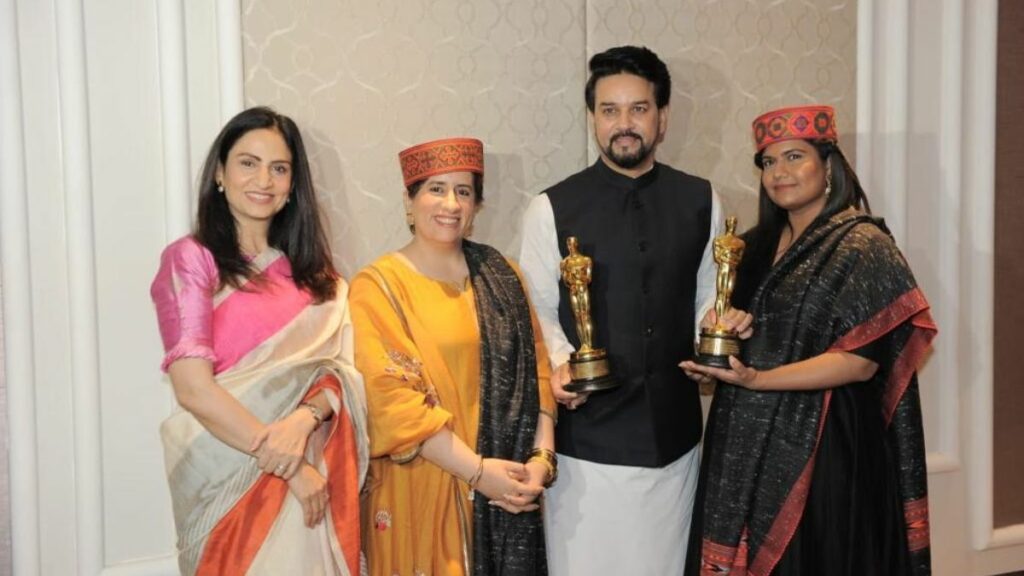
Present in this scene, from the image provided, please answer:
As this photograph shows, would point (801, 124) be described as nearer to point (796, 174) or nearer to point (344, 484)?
point (796, 174)

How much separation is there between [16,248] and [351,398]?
1.02 meters

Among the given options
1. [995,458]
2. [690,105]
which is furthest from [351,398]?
[995,458]

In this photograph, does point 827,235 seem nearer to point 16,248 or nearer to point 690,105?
point 690,105

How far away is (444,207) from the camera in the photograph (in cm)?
236

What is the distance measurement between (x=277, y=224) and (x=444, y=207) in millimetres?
418

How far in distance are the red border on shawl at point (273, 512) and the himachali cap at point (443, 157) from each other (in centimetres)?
58

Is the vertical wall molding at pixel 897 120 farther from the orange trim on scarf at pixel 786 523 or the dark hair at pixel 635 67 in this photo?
the orange trim on scarf at pixel 786 523

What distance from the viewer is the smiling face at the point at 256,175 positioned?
2207mm

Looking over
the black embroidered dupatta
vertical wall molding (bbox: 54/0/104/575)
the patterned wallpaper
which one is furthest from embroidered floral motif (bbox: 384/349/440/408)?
vertical wall molding (bbox: 54/0/104/575)

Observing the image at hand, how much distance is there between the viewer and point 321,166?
273 centimetres

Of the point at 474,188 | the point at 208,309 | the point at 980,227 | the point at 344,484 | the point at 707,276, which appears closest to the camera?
the point at 208,309

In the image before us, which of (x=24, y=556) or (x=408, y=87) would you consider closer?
(x=24, y=556)

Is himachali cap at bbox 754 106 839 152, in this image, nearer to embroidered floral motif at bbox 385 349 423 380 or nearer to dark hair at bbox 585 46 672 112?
dark hair at bbox 585 46 672 112

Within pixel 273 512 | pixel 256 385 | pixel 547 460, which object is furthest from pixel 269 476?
pixel 547 460
